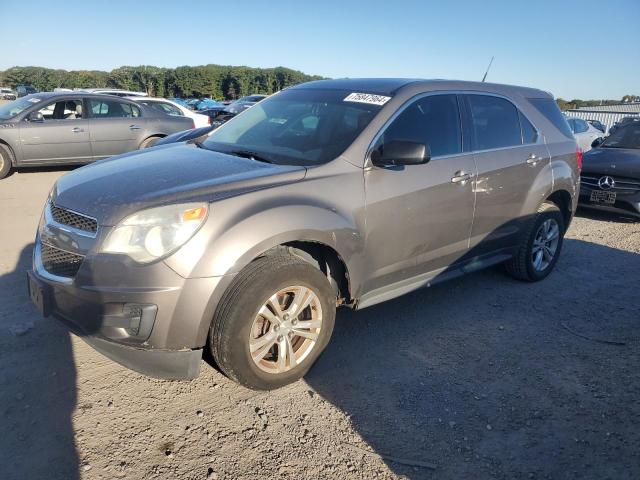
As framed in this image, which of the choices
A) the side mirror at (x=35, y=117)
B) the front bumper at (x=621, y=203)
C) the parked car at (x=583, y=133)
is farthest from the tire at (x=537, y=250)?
the parked car at (x=583, y=133)

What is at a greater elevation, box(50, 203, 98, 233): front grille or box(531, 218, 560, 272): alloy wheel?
box(50, 203, 98, 233): front grille

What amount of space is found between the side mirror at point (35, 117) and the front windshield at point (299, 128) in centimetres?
660

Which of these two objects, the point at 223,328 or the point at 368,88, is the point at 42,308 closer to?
the point at 223,328

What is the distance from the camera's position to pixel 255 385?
113 inches

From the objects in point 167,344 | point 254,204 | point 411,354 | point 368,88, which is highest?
point 368,88

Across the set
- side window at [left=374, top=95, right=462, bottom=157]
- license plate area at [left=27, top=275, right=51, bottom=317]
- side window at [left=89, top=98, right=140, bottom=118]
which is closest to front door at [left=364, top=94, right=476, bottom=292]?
side window at [left=374, top=95, right=462, bottom=157]

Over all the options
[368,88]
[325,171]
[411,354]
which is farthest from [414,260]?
[368,88]

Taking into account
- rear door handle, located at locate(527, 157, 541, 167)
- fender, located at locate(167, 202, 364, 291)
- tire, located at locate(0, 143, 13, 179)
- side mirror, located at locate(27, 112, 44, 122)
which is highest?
rear door handle, located at locate(527, 157, 541, 167)

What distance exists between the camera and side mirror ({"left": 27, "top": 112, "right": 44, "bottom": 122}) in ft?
29.6

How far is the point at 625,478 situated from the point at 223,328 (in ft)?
6.94

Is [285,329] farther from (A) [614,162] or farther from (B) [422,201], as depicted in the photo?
(A) [614,162]

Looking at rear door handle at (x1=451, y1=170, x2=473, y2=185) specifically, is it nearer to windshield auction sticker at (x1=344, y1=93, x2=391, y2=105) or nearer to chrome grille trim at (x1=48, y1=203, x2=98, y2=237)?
windshield auction sticker at (x1=344, y1=93, x2=391, y2=105)

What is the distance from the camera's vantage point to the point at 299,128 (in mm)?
3658

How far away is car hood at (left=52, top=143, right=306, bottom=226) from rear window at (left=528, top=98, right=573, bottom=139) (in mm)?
2968
